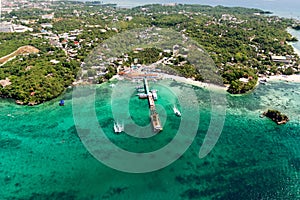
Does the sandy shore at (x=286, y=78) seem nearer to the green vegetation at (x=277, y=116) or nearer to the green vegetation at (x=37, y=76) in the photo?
the green vegetation at (x=277, y=116)

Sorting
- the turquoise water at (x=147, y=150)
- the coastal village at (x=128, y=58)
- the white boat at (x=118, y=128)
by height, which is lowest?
the turquoise water at (x=147, y=150)

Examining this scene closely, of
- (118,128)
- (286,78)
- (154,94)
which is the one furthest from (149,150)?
(286,78)

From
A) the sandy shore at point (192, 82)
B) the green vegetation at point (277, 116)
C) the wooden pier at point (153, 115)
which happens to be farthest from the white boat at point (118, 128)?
the green vegetation at point (277, 116)

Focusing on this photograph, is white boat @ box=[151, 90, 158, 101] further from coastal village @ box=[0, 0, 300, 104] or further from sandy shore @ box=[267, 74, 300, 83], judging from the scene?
sandy shore @ box=[267, 74, 300, 83]

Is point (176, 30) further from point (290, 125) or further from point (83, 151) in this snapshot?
point (83, 151)

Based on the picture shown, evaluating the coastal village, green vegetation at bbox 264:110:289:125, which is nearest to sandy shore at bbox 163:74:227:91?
the coastal village
